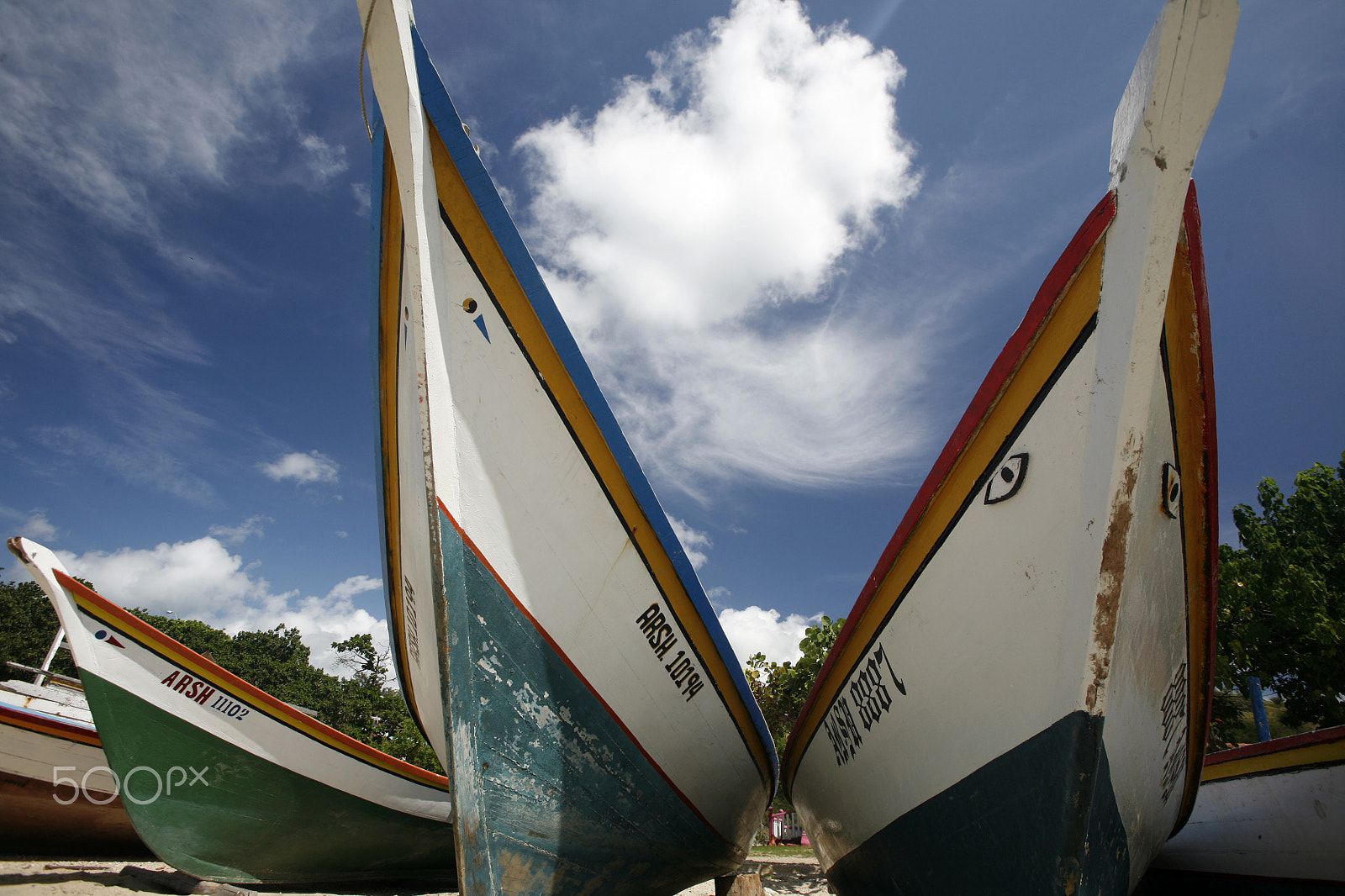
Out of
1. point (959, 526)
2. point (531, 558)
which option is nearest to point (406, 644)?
point (531, 558)

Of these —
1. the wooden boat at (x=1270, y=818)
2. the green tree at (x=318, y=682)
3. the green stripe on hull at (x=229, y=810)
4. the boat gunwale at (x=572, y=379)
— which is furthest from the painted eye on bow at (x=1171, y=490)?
the green tree at (x=318, y=682)

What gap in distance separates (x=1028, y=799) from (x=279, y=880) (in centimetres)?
692

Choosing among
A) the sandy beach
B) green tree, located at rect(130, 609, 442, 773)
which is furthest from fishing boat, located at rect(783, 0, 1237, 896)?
green tree, located at rect(130, 609, 442, 773)

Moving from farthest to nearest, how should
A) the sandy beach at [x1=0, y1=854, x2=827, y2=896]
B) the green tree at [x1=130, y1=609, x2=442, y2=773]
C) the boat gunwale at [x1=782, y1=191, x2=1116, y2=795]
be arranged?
1. the green tree at [x1=130, y1=609, x2=442, y2=773]
2. the sandy beach at [x1=0, y1=854, x2=827, y2=896]
3. the boat gunwale at [x1=782, y1=191, x2=1116, y2=795]

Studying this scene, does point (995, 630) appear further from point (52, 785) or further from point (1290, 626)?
point (1290, 626)

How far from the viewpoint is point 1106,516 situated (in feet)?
5.46

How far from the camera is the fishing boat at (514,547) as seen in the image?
7.77 ft

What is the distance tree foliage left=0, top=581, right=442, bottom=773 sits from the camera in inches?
955

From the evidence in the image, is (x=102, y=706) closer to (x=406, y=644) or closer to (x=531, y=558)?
(x=406, y=644)

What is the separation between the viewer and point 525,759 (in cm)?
253

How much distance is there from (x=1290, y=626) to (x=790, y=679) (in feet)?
29.5

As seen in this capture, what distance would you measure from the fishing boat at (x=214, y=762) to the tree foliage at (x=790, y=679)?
764cm

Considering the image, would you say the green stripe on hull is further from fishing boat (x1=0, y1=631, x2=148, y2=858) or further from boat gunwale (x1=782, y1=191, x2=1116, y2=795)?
boat gunwale (x1=782, y1=191, x2=1116, y2=795)

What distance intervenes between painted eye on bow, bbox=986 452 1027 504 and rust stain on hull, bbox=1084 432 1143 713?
33cm
